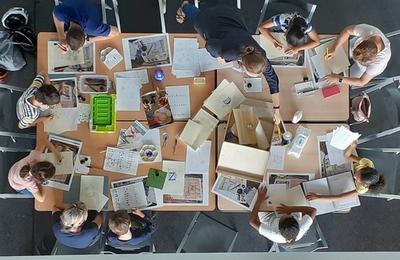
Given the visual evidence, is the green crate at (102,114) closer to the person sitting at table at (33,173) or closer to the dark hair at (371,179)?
the person sitting at table at (33,173)

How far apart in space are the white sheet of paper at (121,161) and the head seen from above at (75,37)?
73cm

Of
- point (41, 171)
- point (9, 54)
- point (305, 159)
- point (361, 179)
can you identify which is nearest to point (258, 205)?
point (305, 159)

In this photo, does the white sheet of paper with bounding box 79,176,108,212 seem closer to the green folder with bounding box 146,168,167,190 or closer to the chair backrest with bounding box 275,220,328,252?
the green folder with bounding box 146,168,167,190

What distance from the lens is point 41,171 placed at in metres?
3.38

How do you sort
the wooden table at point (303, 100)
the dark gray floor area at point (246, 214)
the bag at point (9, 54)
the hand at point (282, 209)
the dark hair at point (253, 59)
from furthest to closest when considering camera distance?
the dark gray floor area at point (246, 214) < the bag at point (9, 54) < the wooden table at point (303, 100) < the hand at point (282, 209) < the dark hair at point (253, 59)

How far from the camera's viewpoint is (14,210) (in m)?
4.20

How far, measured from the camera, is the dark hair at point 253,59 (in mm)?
3182

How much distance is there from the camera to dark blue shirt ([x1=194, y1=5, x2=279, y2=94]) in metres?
3.28

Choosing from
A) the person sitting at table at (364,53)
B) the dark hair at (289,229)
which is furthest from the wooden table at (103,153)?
the person sitting at table at (364,53)

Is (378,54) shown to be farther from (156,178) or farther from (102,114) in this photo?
(102,114)

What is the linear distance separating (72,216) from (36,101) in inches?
31.3

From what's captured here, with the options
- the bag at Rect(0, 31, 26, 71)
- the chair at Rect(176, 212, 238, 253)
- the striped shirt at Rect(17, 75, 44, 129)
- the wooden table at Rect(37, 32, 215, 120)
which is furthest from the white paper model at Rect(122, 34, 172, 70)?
the chair at Rect(176, 212, 238, 253)

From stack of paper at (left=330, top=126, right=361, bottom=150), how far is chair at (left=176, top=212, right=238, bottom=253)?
103 centimetres

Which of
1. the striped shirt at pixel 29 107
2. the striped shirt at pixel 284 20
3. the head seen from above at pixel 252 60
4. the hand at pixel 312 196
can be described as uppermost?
the striped shirt at pixel 284 20
